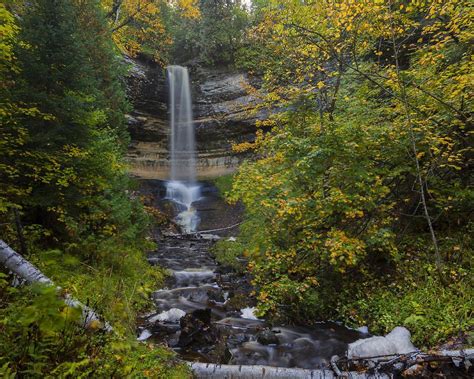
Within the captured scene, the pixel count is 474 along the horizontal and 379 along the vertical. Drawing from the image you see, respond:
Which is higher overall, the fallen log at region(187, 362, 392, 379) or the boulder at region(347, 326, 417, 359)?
the fallen log at region(187, 362, 392, 379)

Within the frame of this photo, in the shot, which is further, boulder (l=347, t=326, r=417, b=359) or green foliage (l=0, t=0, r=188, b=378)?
green foliage (l=0, t=0, r=188, b=378)

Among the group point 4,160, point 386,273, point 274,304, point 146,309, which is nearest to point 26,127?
point 4,160

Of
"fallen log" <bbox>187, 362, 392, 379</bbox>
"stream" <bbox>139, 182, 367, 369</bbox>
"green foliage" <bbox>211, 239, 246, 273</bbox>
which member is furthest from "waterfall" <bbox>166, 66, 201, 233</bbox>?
"fallen log" <bbox>187, 362, 392, 379</bbox>

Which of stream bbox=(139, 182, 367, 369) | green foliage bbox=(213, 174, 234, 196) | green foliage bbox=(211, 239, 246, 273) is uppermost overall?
stream bbox=(139, 182, 367, 369)

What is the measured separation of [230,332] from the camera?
602cm

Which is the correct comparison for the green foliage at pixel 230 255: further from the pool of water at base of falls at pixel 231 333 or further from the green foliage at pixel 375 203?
the green foliage at pixel 375 203

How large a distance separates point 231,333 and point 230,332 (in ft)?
0.13

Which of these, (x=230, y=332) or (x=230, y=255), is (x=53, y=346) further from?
(x=230, y=255)

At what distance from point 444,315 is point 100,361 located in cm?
506

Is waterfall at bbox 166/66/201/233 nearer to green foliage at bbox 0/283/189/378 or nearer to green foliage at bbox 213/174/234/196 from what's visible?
green foliage at bbox 213/174/234/196

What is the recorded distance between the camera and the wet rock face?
82.6 ft

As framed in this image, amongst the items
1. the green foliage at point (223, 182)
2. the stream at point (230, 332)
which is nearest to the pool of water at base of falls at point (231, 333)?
the stream at point (230, 332)

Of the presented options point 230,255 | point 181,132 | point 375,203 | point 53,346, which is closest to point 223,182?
point 181,132

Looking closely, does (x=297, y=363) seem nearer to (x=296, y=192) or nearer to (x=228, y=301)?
(x=228, y=301)
